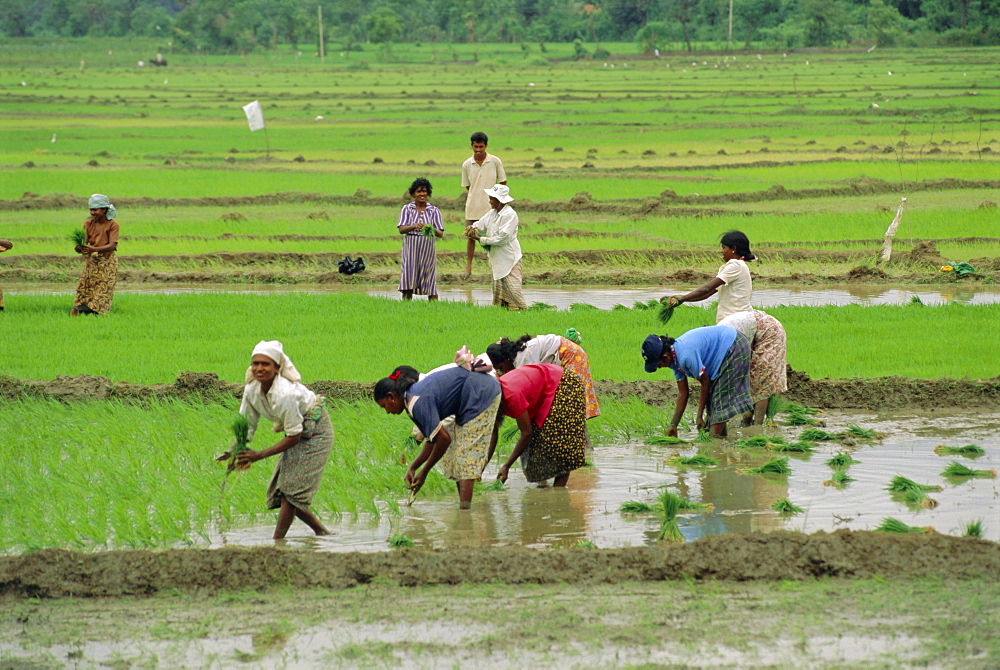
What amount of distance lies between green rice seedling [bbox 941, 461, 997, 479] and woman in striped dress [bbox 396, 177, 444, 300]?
579 centimetres

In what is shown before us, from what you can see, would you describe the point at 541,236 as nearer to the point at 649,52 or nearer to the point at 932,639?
the point at 932,639

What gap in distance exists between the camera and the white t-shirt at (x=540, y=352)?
6.72m

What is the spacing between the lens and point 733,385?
732cm

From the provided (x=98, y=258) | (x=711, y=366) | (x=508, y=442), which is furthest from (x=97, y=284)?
(x=711, y=366)

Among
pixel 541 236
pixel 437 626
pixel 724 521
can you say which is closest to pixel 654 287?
pixel 541 236

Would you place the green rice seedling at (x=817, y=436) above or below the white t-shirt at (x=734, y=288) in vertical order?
below

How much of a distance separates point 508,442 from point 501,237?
3394 millimetres

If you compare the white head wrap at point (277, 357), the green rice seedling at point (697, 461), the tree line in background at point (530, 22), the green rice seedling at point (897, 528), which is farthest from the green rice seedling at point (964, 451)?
the tree line in background at point (530, 22)

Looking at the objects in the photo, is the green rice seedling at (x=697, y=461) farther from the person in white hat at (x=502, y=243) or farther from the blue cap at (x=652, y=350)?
the person in white hat at (x=502, y=243)

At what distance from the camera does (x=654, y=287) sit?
13.7 meters

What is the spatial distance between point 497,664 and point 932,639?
1.57m

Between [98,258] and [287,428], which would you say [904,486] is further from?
[98,258]

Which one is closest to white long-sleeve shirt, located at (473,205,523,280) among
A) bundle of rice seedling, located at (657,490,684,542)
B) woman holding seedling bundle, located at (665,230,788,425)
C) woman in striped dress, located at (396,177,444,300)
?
woman in striped dress, located at (396,177,444,300)

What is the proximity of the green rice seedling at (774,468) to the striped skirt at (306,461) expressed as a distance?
2688mm
